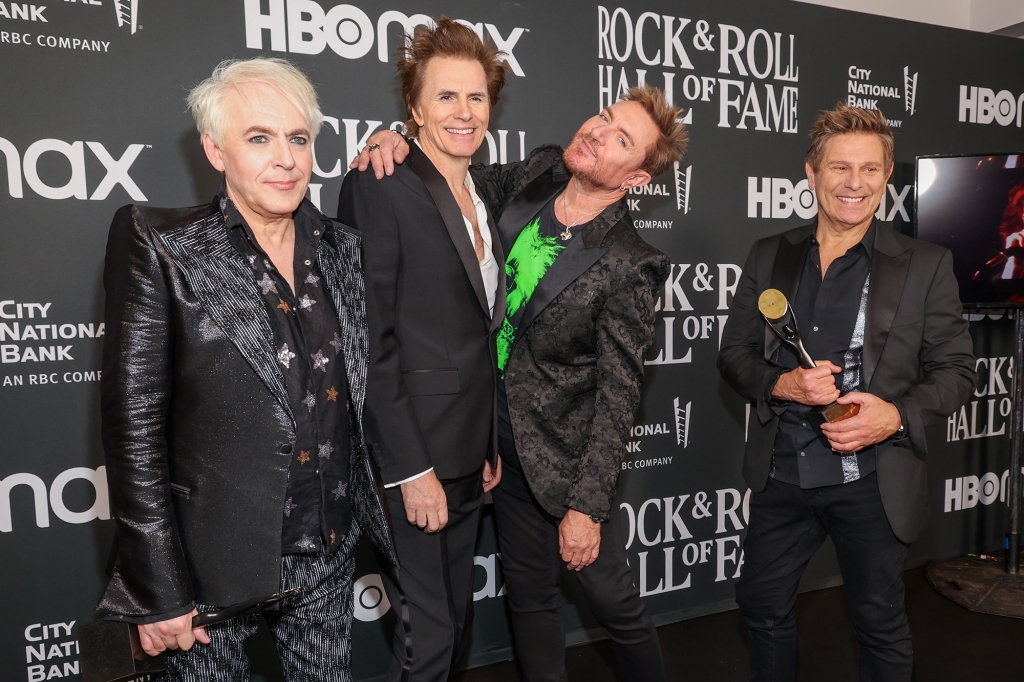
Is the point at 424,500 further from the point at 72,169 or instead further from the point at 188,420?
the point at 72,169

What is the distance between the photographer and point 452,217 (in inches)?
69.5

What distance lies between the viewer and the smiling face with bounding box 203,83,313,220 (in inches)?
55.3

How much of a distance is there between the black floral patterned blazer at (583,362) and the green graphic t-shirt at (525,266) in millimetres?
29

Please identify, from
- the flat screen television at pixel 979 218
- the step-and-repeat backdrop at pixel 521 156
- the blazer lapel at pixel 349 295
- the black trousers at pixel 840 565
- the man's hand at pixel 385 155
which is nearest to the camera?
the blazer lapel at pixel 349 295

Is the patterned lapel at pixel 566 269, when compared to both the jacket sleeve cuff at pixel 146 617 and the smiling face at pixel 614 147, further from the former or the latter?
the jacket sleeve cuff at pixel 146 617

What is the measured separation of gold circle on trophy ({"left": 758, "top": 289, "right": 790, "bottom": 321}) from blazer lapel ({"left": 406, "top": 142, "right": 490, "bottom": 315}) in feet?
2.46

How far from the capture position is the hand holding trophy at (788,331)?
194 centimetres

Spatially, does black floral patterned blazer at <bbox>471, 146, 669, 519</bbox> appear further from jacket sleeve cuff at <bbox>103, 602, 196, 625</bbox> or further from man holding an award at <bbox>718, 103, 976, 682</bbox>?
jacket sleeve cuff at <bbox>103, 602, 196, 625</bbox>

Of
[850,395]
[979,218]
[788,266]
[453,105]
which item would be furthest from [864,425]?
[979,218]

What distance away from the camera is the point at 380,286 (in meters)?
1.67

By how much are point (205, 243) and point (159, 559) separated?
Answer: 22.9 inches

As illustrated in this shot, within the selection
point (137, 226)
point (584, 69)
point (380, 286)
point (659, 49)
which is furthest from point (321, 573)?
point (659, 49)

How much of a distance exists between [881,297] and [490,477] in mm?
1192

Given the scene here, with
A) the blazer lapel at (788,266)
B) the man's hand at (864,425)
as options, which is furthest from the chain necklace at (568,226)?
the man's hand at (864,425)
